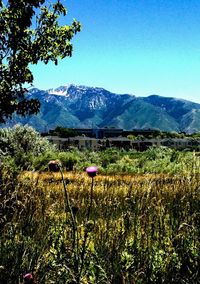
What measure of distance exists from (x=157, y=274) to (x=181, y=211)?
5.64 ft

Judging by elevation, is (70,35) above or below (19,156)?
above

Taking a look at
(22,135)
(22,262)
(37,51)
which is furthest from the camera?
(22,135)

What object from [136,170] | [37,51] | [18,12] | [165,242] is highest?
[18,12]

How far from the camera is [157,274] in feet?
16.0

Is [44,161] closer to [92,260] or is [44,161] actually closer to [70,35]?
[70,35]

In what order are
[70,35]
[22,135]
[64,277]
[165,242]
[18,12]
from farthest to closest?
[22,135]
[70,35]
[18,12]
[165,242]
[64,277]

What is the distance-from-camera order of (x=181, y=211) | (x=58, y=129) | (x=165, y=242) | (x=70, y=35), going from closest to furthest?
(x=165, y=242), (x=181, y=211), (x=70, y=35), (x=58, y=129)

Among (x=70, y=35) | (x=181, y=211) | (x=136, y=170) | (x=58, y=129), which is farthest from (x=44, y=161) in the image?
(x=58, y=129)

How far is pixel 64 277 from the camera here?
419 centimetres

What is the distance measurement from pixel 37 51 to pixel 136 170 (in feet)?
68.6

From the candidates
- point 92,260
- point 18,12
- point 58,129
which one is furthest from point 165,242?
point 58,129

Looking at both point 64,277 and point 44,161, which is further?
point 44,161

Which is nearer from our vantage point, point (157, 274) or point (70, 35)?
point (157, 274)

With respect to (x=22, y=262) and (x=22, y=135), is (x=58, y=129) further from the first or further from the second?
(x=22, y=262)
